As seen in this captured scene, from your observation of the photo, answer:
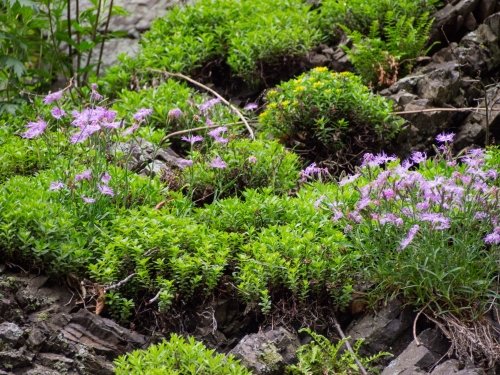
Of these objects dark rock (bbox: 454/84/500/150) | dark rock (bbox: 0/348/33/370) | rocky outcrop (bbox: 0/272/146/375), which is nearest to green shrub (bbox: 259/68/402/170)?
dark rock (bbox: 454/84/500/150)

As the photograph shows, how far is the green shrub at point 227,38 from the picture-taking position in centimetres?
757

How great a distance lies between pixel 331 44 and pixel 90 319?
4.61 meters

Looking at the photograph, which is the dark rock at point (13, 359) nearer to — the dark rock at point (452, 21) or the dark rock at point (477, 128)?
the dark rock at point (477, 128)

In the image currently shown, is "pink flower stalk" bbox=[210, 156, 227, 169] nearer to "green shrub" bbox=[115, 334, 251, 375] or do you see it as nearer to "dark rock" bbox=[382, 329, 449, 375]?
"green shrub" bbox=[115, 334, 251, 375]

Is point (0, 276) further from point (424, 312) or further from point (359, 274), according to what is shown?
point (424, 312)

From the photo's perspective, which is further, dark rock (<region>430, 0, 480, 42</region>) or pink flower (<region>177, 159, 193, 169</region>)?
dark rock (<region>430, 0, 480, 42</region>)

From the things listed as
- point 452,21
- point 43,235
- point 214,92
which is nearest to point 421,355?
point 43,235

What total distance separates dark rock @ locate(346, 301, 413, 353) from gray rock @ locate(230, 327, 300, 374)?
1.24 ft

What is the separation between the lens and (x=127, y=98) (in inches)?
281

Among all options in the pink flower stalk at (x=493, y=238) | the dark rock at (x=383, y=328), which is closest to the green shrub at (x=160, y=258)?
the dark rock at (x=383, y=328)

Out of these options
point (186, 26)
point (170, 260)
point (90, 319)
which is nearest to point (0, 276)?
point (90, 319)

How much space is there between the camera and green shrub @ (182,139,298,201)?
569 cm

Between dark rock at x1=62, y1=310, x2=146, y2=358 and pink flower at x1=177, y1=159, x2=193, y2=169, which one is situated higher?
pink flower at x1=177, y1=159, x2=193, y2=169

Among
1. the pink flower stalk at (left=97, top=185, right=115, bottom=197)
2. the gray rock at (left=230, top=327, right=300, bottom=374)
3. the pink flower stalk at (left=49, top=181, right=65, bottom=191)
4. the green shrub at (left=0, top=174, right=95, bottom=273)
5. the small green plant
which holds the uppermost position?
the pink flower stalk at (left=49, top=181, right=65, bottom=191)
